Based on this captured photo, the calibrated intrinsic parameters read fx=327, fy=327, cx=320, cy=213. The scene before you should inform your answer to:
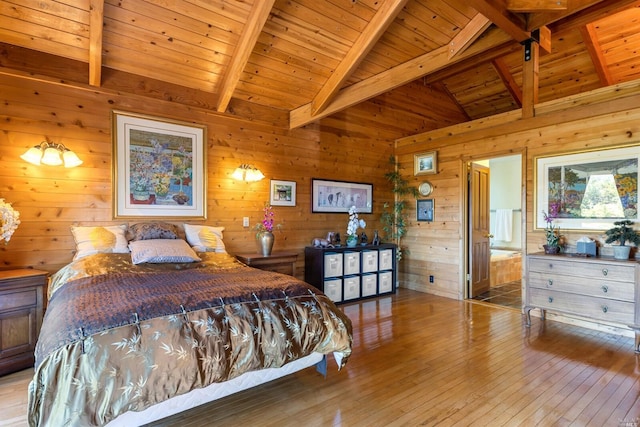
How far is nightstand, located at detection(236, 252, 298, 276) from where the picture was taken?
12.6 feet

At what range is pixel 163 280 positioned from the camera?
2.40 metres

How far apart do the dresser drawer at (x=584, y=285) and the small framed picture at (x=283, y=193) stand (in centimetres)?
316

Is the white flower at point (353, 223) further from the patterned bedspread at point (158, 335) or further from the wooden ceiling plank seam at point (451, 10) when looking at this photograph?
the wooden ceiling plank seam at point (451, 10)

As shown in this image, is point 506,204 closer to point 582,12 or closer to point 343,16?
point 582,12

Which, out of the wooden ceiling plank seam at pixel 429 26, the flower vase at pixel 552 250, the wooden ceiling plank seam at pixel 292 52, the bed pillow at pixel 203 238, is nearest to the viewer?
the wooden ceiling plank seam at pixel 429 26

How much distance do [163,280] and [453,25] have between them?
11.7 feet

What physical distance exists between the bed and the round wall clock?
3530 millimetres

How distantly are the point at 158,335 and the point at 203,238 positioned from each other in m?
2.06

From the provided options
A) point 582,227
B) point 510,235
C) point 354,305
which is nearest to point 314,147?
point 354,305

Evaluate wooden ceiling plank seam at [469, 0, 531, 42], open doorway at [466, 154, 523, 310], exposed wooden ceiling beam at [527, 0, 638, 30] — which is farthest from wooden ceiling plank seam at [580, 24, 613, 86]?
wooden ceiling plank seam at [469, 0, 531, 42]

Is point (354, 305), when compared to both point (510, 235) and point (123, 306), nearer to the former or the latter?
point (123, 306)

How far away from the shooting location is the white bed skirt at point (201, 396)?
1.71 meters

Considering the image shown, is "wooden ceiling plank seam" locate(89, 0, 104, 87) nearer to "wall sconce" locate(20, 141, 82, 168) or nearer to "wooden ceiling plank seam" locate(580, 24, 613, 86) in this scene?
"wall sconce" locate(20, 141, 82, 168)

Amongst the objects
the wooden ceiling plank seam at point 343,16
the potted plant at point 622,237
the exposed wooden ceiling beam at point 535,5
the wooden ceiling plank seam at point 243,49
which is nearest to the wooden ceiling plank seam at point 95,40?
the wooden ceiling plank seam at point 243,49
